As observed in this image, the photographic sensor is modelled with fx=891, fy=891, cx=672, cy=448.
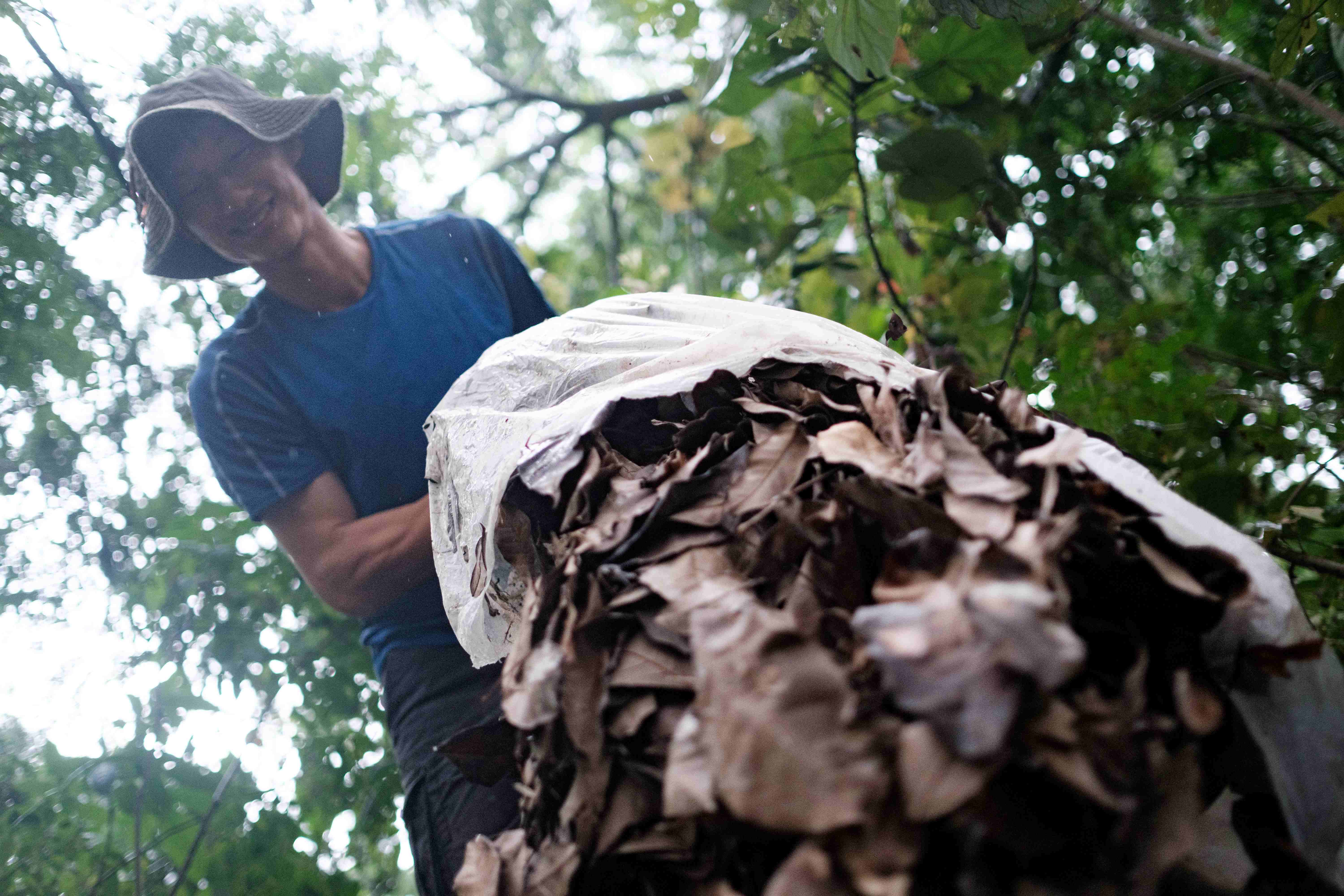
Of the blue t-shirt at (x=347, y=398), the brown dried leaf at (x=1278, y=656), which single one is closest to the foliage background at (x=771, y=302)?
the blue t-shirt at (x=347, y=398)

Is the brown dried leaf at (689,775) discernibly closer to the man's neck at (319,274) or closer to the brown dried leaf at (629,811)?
the brown dried leaf at (629,811)

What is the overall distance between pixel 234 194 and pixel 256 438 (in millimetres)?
387

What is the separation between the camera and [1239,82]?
5.68 feet

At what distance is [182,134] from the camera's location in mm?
1373

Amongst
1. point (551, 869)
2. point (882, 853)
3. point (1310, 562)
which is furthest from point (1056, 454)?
point (1310, 562)

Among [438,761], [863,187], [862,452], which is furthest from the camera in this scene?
[863,187]

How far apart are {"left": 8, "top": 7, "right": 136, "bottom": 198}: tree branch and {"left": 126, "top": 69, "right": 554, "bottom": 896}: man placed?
1.17ft

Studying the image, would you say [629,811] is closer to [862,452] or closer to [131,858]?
[862,452]

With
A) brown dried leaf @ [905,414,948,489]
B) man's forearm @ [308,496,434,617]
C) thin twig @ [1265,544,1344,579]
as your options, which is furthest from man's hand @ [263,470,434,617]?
thin twig @ [1265,544,1344,579]

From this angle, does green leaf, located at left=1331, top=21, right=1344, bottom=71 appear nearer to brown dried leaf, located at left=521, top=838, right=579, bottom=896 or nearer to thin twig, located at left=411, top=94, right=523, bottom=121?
brown dried leaf, located at left=521, top=838, right=579, bottom=896

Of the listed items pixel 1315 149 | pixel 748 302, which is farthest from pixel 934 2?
pixel 1315 149

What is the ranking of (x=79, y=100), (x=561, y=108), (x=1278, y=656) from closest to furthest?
(x=1278, y=656), (x=79, y=100), (x=561, y=108)

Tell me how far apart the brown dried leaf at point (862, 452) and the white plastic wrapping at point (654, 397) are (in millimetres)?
113

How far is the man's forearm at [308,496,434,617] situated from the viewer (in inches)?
49.6
